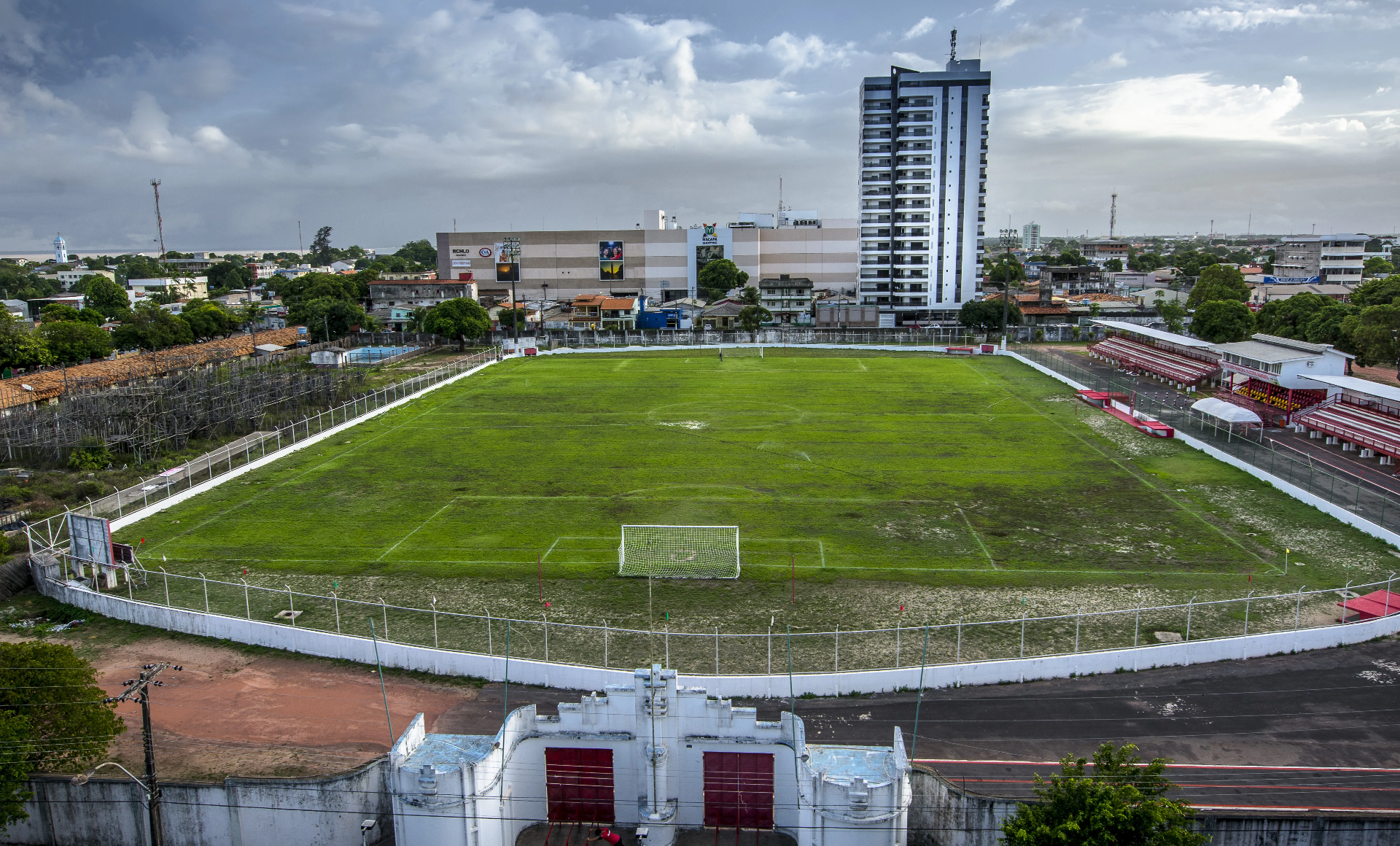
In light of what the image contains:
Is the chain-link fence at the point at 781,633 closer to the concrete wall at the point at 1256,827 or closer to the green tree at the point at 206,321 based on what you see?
the concrete wall at the point at 1256,827

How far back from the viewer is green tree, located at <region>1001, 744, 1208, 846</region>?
1195 cm

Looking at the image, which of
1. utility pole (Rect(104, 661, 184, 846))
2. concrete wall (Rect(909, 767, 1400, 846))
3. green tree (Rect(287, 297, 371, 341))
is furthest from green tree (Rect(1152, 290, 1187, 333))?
utility pole (Rect(104, 661, 184, 846))

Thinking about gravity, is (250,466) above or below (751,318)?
below

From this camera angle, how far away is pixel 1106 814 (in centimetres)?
1189

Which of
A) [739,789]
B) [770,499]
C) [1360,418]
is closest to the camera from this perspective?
[739,789]

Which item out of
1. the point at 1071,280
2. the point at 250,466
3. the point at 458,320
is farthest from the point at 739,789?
the point at 1071,280

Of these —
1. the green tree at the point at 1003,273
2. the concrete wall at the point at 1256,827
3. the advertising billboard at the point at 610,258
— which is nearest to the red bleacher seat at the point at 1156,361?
the concrete wall at the point at 1256,827

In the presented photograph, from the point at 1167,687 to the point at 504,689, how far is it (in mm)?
14019

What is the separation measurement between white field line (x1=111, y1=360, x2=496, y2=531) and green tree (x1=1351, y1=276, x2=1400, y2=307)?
2656 inches

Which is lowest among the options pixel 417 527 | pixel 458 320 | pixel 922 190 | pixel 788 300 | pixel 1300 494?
pixel 417 527

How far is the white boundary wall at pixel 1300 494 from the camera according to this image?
2792 centimetres

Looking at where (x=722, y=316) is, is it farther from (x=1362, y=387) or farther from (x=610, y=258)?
(x=1362, y=387)

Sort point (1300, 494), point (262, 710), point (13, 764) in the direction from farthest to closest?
point (1300, 494), point (262, 710), point (13, 764)

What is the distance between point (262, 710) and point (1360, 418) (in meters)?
43.7
